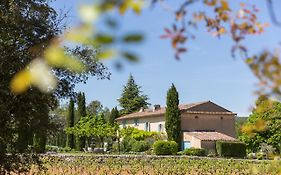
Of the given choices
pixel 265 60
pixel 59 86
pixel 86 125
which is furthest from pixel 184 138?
pixel 265 60

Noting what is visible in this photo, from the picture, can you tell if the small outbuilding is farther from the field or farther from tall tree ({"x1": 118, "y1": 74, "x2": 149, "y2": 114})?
tall tree ({"x1": 118, "y1": 74, "x2": 149, "y2": 114})

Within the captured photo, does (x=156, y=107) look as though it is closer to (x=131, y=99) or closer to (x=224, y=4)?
(x=131, y=99)

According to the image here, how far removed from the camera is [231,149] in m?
38.8

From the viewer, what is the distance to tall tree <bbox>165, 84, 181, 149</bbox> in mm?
44688

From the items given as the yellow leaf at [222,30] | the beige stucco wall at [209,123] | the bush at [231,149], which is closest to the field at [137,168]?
the yellow leaf at [222,30]

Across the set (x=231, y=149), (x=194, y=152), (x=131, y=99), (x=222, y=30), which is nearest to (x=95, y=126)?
(x=194, y=152)

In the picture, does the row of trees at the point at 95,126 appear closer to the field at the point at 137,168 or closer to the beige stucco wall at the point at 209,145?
the beige stucco wall at the point at 209,145

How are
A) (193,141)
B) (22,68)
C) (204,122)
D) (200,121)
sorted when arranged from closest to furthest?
(22,68) < (193,141) < (200,121) < (204,122)

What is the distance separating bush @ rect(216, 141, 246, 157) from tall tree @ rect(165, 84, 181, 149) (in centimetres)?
658

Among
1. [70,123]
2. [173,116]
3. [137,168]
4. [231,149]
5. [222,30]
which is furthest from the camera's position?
[70,123]

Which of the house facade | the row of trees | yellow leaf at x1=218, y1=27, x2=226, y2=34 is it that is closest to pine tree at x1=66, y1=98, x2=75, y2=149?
the row of trees

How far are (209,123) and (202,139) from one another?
7.83 meters

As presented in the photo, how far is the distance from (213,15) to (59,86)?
9.42 m

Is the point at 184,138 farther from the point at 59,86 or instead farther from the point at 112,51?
the point at 112,51
